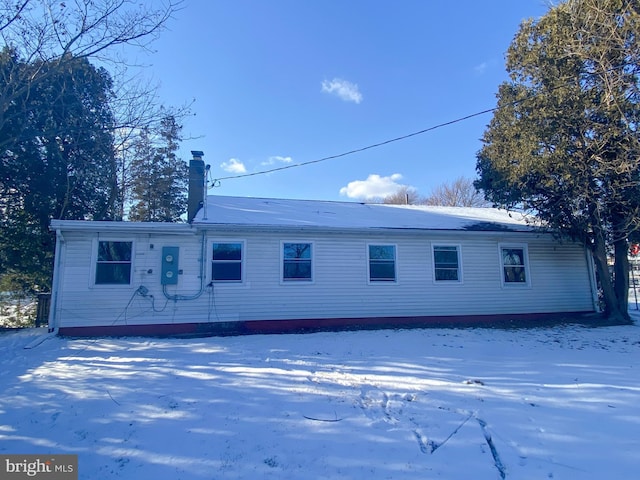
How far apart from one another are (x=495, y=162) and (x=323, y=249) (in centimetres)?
658

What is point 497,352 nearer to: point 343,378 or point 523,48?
point 343,378


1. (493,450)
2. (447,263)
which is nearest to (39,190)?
(447,263)

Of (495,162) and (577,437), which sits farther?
(495,162)

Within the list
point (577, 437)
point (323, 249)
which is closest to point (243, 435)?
point (577, 437)

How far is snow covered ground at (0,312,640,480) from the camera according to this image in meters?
3.23

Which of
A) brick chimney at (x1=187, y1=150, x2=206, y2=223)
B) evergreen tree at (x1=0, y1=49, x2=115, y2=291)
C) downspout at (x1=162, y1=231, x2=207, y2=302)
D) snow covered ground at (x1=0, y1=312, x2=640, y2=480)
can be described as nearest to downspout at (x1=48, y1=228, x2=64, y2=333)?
snow covered ground at (x1=0, y1=312, x2=640, y2=480)

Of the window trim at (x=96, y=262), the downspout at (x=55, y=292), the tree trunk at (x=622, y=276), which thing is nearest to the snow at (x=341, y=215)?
the window trim at (x=96, y=262)

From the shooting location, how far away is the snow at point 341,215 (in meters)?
10.5

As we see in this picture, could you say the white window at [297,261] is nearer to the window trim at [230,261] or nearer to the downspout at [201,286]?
the window trim at [230,261]

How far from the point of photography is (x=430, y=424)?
3.93 metres

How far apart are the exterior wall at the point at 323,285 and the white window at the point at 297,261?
0.15m

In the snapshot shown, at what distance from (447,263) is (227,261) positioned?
6939mm

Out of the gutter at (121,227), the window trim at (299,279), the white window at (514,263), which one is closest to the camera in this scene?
the gutter at (121,227)

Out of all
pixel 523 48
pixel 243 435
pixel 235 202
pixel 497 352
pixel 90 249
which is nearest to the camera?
pixel 243 435
